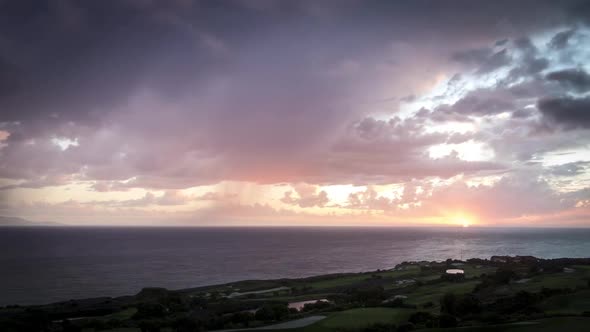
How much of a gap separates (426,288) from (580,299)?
25.9 m

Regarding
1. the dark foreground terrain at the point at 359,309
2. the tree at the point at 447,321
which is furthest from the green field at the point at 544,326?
the tree at the point at 447,321

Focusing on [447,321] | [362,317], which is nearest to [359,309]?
[362,317]

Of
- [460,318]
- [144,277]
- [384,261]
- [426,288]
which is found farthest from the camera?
[384,261]

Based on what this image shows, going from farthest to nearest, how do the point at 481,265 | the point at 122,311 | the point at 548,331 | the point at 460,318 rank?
the point at 481,265, the point at 122,311, the point at 460,318, the point at 548,331

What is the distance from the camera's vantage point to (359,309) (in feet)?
128

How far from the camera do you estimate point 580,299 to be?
33.6m

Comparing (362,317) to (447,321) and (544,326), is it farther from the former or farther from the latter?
(544,326)

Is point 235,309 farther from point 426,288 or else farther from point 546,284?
point 546,284

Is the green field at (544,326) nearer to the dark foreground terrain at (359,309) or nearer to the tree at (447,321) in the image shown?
the dark foreground terrain at (359,309)

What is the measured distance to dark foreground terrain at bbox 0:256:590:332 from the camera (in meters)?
29.3

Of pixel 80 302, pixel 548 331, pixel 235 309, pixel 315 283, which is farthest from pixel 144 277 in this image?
pixel 548 331

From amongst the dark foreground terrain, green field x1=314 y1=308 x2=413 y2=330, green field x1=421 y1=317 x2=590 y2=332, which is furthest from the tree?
green field x1=314 y1=308 x2=413 y2=330

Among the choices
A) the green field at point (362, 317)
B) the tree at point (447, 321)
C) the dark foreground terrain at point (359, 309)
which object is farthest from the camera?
the green field at point (362, 317)

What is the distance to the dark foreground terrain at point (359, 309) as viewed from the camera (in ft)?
96.1
